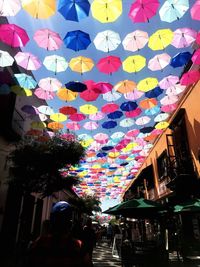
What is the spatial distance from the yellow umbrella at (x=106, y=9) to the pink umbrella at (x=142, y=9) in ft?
1.35

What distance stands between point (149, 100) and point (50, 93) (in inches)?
187

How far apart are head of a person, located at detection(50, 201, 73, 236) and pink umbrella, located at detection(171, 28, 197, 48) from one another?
8375mm

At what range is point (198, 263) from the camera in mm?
11703

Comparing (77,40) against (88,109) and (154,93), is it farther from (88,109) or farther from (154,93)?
(154,93)

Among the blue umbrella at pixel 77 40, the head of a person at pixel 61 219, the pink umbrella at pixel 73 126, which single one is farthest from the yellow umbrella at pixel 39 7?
the pink umbrella at pixel 73 126

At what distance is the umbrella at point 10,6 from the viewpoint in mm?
7696

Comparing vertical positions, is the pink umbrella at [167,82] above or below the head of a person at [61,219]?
above

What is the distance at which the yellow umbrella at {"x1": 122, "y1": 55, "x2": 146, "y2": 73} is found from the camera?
390 inches

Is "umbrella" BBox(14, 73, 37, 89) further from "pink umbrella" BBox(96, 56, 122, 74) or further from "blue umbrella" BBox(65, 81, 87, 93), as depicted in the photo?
"pink umbrella" BBox(96, 56, 122, 74)

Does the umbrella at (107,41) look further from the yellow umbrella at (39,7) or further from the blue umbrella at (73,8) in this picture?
the yellow umbrella at (39,7)

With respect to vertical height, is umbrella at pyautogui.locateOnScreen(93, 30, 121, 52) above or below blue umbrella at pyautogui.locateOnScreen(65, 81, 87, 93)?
above

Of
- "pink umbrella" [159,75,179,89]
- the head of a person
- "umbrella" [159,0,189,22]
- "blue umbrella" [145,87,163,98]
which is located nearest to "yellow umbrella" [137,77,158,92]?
"pink umbrella" [159,75,179,89]

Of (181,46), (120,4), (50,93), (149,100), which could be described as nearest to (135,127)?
(149,100)

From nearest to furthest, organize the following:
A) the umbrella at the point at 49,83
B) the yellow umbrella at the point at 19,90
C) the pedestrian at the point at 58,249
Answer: the pedestrian at the point at 58,249 < the umbrella at the point at 49,83 < the yellow umbrella at the point at 19,90
